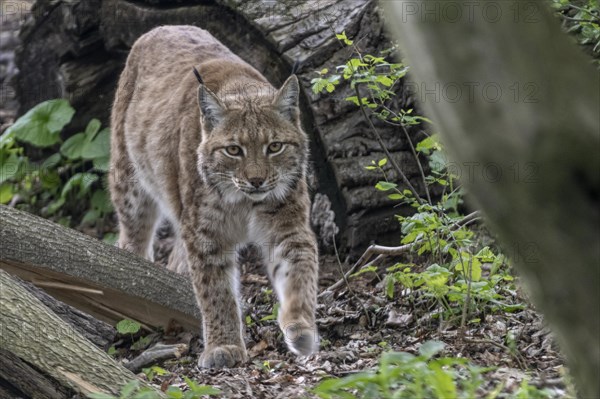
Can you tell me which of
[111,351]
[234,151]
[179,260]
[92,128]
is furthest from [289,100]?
[92,128]

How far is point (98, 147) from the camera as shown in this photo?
8.34 m

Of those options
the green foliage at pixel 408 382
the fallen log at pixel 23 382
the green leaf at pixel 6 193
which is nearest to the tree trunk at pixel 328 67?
the green leaf at pixel 6 193

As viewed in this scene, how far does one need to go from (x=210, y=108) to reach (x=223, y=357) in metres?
1.44

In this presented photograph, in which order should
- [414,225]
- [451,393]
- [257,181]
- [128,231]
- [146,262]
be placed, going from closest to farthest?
[451,393], [414,225], [257,181], [146,262], [128,231]

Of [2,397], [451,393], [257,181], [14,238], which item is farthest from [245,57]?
[451,393]

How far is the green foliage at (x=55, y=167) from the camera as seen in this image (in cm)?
839

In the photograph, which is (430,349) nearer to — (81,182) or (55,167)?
(81,182)

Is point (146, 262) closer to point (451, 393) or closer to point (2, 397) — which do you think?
point (2, 397)

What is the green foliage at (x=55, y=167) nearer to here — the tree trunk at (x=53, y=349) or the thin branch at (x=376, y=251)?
the thin branch at (x=376, y=251)

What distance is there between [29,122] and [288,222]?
3.86 m

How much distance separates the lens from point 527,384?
320 cm

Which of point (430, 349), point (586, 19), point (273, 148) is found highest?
point (586, 19)

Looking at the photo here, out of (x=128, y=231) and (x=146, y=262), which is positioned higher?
(x=146, y=262)

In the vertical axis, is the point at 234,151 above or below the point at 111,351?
above
